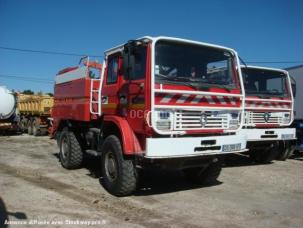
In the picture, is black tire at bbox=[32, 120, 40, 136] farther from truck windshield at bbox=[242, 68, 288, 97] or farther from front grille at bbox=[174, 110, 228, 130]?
front grille at bbox=[174, 110, 228, 130]

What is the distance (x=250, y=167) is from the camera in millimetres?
9742

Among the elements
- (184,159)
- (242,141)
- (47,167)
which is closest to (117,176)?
(184,159)

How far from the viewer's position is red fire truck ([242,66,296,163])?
9.31 metres

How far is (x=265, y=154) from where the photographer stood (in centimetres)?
1041

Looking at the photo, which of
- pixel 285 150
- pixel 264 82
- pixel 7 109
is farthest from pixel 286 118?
pixel 7 109

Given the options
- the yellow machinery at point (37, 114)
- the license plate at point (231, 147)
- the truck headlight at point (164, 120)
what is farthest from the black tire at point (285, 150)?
the yellow machinery at point (37, 114)

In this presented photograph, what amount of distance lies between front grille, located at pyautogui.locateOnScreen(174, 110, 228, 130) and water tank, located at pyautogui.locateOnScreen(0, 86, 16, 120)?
664 inches

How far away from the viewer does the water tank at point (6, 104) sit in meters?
20.3

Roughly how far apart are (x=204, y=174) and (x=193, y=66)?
2371 mm

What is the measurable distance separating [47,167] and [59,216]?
434cm

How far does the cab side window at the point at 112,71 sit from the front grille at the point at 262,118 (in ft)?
13.3

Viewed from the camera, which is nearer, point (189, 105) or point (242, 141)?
point (189, 105)

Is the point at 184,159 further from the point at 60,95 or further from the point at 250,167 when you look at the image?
the point at 60,95

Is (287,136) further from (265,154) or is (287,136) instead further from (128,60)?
(128,60)
